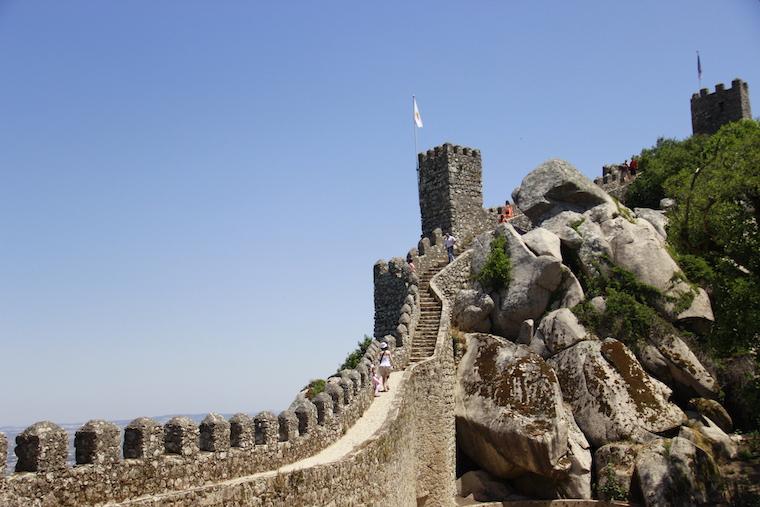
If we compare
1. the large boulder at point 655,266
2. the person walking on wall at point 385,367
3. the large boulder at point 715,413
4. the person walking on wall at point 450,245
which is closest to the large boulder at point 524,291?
the large boulder at point 655,266

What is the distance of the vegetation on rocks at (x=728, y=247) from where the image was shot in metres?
22.1

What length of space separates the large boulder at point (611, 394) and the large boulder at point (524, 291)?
6.77ft

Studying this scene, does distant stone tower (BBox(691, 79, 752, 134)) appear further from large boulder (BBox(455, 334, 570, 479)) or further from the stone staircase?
large boulder (BBox(455, 334, 570, 479))

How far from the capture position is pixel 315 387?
28.5 metres

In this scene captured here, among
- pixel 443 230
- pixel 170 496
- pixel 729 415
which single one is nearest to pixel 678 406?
pixel 729 415

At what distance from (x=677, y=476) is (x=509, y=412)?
504 cm

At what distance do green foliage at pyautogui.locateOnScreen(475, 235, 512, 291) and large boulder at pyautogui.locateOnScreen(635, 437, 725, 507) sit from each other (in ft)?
24.9

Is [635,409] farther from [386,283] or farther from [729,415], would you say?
[386,283]

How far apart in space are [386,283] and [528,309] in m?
5.33

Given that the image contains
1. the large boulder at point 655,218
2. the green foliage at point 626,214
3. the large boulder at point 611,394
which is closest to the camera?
the large boulder at point 611,394

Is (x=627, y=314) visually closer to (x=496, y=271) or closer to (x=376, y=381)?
(x=496, y=271)

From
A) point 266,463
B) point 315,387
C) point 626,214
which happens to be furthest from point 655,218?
point 266,463

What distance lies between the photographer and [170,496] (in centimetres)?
1096

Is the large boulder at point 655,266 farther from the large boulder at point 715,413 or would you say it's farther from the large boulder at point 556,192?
the large boulder at point 715,413
